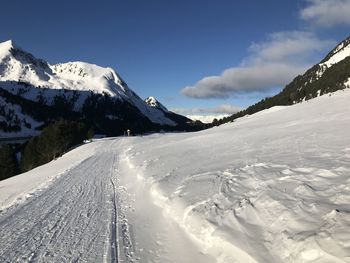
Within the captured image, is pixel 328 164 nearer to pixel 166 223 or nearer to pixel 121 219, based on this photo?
pixel 166 223

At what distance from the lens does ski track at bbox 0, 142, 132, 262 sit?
874 centimetres

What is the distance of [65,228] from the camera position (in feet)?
36.2

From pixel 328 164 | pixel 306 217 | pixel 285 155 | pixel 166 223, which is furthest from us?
pixel 285 155

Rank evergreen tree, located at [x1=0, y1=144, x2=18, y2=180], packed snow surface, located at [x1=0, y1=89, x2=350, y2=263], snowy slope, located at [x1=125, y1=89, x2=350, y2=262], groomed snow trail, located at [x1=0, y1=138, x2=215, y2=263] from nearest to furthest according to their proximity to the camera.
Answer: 1. snowy slope, located at [x1=125, y1=89, x2=350, y2=262]
2. packed snow surface, located at [x1=0, y1=89, x2=350, y2=263]
3. groomed snow trail, located at [x1=0, y1=138, x2=215, y2=263]
4. evergreen tree, located at [x1=0, y1=144, x2=18, y2=180]

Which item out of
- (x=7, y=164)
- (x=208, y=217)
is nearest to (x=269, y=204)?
(x=208, y=217)

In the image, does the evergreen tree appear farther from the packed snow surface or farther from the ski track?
the packed snow surface

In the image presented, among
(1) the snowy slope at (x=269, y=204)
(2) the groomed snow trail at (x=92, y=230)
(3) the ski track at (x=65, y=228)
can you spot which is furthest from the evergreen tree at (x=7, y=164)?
(1) the snowy slope at (x=269, y=204)

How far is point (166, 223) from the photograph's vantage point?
452 inches

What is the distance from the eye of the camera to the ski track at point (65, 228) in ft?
28.7

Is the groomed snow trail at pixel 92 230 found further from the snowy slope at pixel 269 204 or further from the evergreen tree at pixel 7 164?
the evergreen tree at pixel 7 164

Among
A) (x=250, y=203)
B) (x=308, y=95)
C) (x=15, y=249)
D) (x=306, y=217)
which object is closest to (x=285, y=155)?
(x=250, y=203)

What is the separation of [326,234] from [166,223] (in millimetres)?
5289

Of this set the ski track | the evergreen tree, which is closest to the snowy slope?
the ski track

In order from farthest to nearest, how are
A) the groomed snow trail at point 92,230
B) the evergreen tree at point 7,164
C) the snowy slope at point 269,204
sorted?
the evergreen tree at point 7,164, the groomed snow trail at point 92,230, the snowy slope at point 269,204
